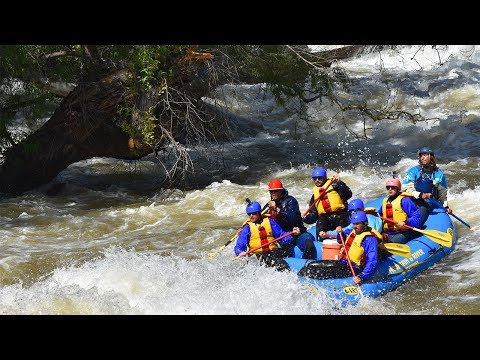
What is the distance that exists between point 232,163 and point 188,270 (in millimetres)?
6646

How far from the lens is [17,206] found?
1197 cm

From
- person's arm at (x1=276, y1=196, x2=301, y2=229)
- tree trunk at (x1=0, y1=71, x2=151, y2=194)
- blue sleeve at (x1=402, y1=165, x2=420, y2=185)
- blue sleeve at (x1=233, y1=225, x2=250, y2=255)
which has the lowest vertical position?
blue sleeve at (x1=233, y1=225, x2=250, y2=255)

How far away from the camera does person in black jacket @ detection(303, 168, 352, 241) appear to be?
8773mm

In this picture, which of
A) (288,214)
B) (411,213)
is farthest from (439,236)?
(288,214)

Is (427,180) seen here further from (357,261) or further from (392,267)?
→ (357,261)

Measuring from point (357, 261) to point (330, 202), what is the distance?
1.43 metres

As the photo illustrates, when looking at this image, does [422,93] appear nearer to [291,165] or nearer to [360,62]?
[360,62]

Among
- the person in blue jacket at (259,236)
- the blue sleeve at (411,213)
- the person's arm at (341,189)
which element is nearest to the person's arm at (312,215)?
the person's arm at (341,189)

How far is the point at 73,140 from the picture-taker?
1248 centimetres

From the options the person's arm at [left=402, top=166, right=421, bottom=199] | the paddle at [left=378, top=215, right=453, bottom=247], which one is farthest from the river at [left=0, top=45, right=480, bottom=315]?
the person's arm at [left=402, top=166, right=421, bottom=199]

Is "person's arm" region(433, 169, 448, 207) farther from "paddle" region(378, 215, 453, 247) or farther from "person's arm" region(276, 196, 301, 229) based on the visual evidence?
"person's arm" region(276, 196, 301, 229)

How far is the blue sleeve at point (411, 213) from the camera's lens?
28.3 ft

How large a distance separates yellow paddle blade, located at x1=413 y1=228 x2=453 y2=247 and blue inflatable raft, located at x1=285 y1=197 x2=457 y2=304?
0.10ft

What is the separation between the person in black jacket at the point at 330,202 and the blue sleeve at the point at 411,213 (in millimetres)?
697
